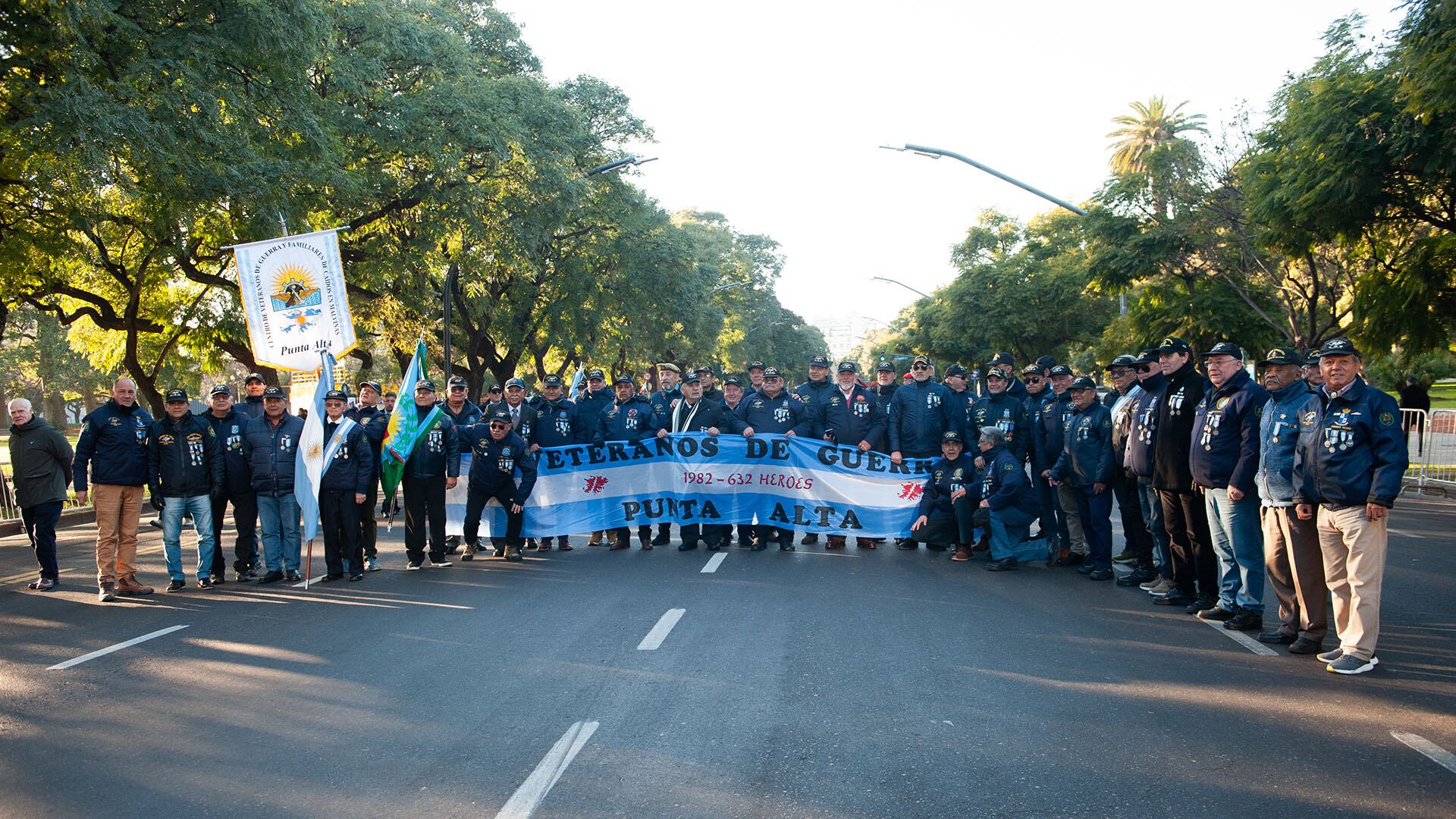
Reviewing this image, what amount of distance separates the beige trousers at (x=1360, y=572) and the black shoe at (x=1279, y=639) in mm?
585

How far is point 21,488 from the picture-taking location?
1031cm

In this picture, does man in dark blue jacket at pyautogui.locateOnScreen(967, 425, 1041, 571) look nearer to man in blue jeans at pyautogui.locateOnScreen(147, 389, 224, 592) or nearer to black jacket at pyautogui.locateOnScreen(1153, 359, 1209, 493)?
black jacket at pyautogui.locateOnScreen(1153, 359, 1209, 493)

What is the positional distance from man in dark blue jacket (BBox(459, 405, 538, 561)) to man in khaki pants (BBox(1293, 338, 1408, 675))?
309 inches

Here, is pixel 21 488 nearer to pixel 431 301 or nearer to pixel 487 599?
pixel 487 599

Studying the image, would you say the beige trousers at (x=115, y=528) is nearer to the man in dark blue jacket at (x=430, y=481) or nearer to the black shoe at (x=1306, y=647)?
the man in dark blue jacket at (x=430, y=481)

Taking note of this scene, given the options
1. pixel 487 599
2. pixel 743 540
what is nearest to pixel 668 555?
pixel 743 540

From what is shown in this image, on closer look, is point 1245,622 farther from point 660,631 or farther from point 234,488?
point 234,488

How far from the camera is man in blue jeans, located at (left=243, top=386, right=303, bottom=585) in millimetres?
10539

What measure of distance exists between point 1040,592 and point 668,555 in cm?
420

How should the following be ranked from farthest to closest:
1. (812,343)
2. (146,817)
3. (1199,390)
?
1. (812,343)
2. (1199,390)
3. (146,817)

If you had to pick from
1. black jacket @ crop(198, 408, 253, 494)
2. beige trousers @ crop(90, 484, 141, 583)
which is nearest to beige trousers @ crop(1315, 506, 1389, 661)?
black jacket @ crop(198, 408, 253, 494)

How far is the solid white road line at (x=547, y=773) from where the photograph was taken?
4.46 m

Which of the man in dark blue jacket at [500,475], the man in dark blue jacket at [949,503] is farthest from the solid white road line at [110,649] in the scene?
the man in dark blue jacket at [949,503]

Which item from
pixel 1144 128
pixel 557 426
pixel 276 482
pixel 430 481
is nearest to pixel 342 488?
pixel 276 482
